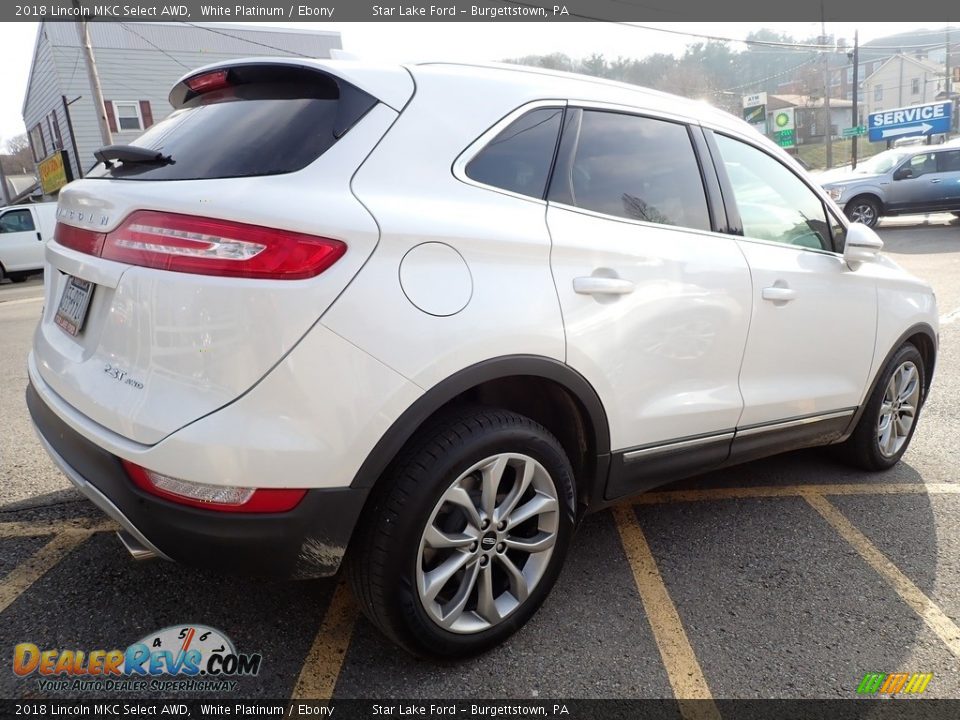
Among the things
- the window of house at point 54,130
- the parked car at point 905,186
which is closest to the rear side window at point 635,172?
the parked car at point 905,186

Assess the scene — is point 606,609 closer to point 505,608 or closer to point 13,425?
point 505,608

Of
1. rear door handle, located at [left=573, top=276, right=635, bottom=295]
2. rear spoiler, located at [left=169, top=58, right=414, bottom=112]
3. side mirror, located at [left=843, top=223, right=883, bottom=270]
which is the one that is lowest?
side mirror, located at [left=843, top=223, right=883, bottom=270]

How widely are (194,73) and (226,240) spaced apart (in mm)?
1016

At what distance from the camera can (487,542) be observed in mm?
2135

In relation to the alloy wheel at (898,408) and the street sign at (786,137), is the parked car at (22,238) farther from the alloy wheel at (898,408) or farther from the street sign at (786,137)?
the street sign at (786,137)

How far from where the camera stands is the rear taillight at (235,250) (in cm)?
171

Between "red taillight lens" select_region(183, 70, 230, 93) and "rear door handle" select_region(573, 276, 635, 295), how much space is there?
4.38ft

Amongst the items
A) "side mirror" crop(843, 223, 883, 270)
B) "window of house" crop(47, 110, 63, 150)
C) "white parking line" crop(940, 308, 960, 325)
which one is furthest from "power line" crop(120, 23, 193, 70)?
"side mirror" crop(843, 223, 883, 270)

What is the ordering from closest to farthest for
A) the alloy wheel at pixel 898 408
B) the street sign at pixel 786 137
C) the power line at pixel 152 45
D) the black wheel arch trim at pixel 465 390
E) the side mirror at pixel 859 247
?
1. the black wheel arch trim at pixel 465 390
2. the side mirror at pixel 859 247
3. the alloy wheel at pixel 898 408
4. the power line at pixel 152 45
5. the street sign at pixel 786 137

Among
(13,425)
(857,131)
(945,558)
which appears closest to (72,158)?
(13,425)

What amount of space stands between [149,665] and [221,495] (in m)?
0.82

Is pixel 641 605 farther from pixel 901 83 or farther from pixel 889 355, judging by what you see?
pixel 901 83

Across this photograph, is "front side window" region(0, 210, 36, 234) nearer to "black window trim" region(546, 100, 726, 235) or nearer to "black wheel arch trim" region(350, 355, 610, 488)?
"black window trim" region(546, 100, 726, 235)

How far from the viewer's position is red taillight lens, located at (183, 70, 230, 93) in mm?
2251
